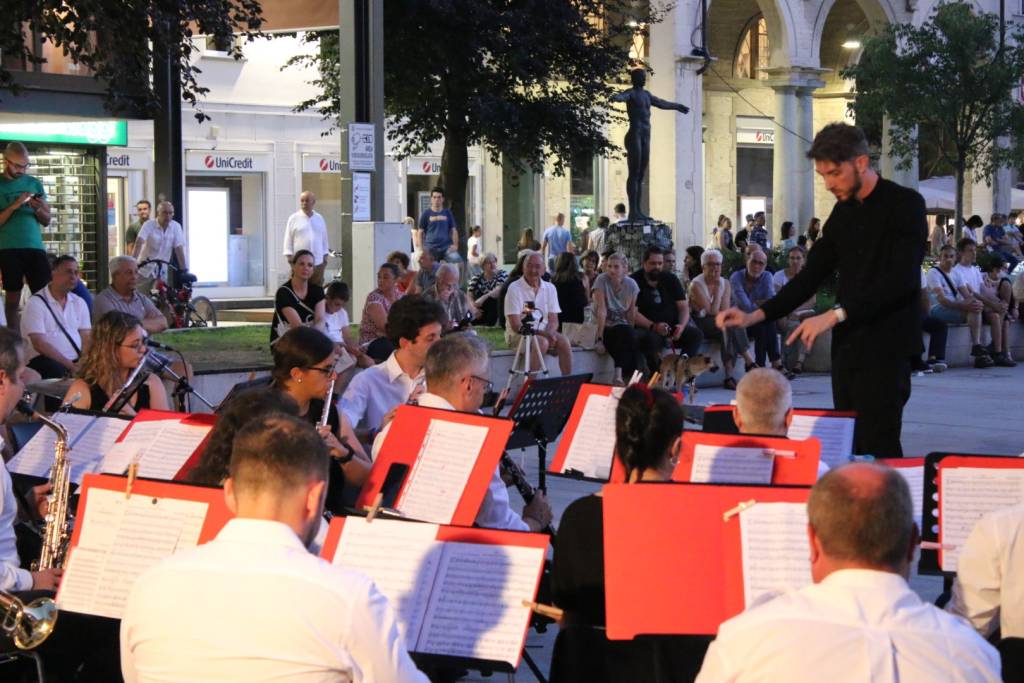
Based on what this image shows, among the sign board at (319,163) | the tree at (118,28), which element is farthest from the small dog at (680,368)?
the sign board at (319,163)

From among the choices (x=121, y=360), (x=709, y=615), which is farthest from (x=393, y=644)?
(x=121, y=360)

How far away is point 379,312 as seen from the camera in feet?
44.9

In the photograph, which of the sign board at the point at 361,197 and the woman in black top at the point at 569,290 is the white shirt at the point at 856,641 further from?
the woman in black top at the point at 569,290

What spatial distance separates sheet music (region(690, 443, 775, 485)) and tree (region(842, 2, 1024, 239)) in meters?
25.2

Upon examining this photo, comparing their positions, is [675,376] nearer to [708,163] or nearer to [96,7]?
[96,7]

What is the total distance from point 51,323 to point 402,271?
3.97 meters

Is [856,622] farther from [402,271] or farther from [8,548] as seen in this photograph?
[402,271]

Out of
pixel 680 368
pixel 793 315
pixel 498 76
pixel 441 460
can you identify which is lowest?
pixel 680 368

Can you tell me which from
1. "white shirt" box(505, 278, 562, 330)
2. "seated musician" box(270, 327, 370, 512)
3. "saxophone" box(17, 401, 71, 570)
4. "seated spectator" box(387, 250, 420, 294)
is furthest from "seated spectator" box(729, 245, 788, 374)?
"saxophone" box(17, 401, 71, 570)

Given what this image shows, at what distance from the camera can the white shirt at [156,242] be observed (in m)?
19.3

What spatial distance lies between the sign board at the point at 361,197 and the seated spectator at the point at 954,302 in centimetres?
709

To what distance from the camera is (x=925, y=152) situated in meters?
45.3

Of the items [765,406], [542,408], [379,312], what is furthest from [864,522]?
[379,312]

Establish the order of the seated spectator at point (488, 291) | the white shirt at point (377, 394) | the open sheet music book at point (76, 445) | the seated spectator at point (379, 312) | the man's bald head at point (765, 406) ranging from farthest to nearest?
the seated spectator at point (488, 291) < the seated spectator at point (379, 312) < the white shirt at point (377, 394) < the open sheet music book at point (76, 445) < the man's bald head at point (765, 406)
